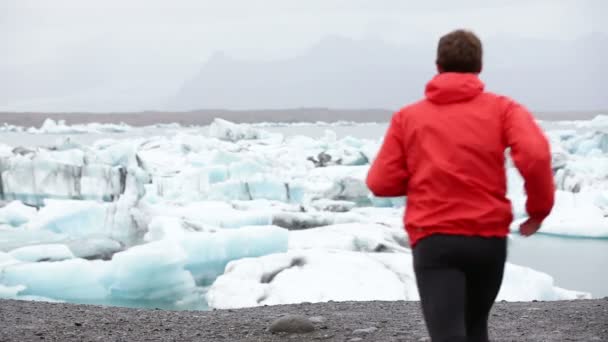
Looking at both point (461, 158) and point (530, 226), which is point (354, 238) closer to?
point (530, 226)

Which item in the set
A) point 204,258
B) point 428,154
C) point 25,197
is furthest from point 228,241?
point 428,154

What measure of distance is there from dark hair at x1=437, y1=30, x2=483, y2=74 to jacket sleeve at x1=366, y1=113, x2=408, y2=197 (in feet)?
0.68

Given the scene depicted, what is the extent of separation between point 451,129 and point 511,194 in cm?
1516

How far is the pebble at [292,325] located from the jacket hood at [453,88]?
2419 mm

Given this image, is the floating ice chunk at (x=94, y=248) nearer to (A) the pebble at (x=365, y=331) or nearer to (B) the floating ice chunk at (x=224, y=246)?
(B) the floating ice chunk at (x=224, y=246)

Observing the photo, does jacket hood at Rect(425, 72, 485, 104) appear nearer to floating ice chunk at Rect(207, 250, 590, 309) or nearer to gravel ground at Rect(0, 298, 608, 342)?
gravel ground at Rect(0, 298, 608, 342)

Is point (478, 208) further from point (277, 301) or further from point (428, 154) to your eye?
point (277, 301)

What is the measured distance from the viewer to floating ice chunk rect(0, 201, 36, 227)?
12.4 m

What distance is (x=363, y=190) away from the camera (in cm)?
1820

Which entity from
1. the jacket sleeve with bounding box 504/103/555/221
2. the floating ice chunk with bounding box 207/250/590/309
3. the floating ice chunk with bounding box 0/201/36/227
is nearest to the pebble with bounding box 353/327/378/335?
the jacket sleeve with bounding box 504/103/555/221

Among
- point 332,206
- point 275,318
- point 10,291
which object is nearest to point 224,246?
point 10,291

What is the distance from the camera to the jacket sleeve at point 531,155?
2.03m

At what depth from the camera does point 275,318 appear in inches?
187

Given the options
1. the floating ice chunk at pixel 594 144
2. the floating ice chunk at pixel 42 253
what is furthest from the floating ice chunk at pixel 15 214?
the floating ice chunk at pixel 594 144
